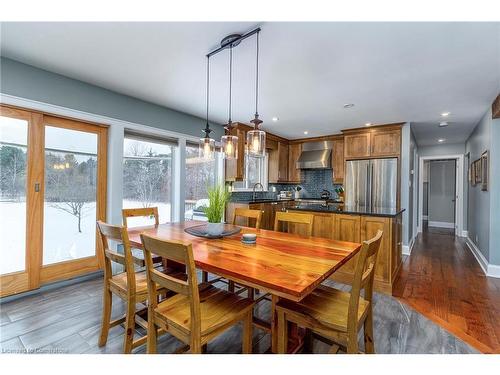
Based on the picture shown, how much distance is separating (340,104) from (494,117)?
6.70 ft

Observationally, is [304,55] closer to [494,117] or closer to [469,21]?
[469,21]

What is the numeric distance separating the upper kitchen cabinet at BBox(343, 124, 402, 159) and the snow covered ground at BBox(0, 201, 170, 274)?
4.13 m

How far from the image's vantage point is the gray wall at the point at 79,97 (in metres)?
2.37

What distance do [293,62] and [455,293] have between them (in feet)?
10.4

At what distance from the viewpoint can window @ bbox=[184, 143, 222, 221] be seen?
415 cm

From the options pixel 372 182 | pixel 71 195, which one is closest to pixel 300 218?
pixel 71 195

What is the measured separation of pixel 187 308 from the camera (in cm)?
141

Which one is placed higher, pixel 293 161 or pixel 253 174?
pixel 293 161

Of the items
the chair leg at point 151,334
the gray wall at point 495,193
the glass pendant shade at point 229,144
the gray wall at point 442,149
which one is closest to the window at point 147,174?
the glass pendant shade at point 229,144

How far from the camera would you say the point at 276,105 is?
11.7 ft

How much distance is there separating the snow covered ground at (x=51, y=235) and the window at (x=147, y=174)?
14cm

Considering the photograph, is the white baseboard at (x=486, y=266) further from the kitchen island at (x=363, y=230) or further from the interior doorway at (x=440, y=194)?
the interior doorway at (x=440, y=194)

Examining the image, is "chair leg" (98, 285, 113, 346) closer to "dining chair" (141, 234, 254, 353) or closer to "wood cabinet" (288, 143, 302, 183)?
"dining chair" (141, 234, 254, 353)

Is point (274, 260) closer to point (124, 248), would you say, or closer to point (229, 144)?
point (124, 248)
